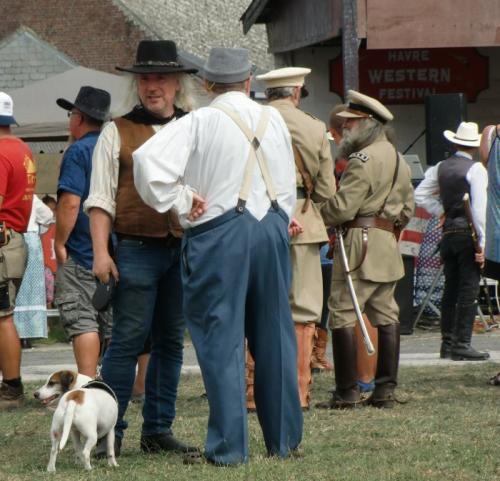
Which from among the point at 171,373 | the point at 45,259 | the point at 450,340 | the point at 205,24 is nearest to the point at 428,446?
the point at 171,373

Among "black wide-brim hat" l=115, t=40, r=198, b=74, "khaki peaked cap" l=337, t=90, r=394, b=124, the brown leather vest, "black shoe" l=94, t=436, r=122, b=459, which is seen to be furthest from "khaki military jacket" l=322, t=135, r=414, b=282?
"black shoe" l=94, t=436, r=122, b=459

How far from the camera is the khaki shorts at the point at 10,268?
8.51m

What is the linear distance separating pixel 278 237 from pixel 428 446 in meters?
1.35

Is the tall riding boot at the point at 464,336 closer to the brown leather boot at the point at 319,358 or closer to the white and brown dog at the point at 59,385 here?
the brown leather boot at the point at 319,358

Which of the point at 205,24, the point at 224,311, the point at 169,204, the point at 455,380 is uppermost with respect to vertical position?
the point at 205,24

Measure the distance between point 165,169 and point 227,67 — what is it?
25.4 inches

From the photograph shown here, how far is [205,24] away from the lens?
36.6 metres

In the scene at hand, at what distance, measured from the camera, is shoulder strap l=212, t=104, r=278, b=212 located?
5.76 m

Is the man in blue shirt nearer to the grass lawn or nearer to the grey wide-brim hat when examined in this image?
the grass lawn

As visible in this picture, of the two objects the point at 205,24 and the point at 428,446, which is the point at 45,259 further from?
the point at 205,24

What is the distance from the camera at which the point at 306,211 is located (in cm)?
806

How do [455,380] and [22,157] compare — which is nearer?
[22,157]

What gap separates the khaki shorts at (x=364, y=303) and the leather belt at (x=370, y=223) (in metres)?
0.34

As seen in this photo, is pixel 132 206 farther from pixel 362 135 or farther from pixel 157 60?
pixel 362 135
